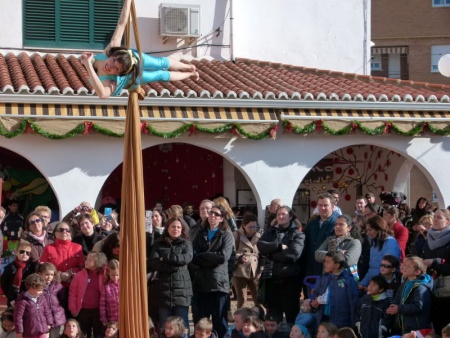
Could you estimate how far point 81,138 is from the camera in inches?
599

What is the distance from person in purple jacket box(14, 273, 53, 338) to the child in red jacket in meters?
0.43

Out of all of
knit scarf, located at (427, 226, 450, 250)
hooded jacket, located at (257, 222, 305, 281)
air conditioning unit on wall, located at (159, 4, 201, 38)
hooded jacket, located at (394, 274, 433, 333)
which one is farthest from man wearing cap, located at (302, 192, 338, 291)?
air conditioning unit on wall, located at (159, 4, 201, 38)

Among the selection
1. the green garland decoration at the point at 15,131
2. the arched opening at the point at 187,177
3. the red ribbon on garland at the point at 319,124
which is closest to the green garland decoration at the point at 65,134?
the green garland decoration at the point at 15,131

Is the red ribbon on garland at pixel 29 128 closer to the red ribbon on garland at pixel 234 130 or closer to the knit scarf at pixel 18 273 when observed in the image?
the red ribbon on garland at pixel 234 130

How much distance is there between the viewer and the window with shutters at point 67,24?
57.9 feet

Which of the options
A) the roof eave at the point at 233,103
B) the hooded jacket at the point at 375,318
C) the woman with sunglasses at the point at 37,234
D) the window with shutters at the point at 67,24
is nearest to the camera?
the hooded jacket at the point at 375,318

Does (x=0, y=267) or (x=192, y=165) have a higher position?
(x=192, y=165)

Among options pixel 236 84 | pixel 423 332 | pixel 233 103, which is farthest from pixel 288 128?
pixel 423 332

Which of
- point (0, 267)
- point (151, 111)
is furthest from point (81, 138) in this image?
point (0, 267)

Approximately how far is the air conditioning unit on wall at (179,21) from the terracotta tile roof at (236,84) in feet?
1.94

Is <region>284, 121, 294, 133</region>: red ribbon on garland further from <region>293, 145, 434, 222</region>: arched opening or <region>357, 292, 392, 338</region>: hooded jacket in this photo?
<region>357, 292, 392, 338</region>: hooded jacket

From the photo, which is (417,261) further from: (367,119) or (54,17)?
(54,17)

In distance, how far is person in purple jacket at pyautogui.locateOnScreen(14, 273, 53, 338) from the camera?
396 inches

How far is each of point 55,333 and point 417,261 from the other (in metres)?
3.79
